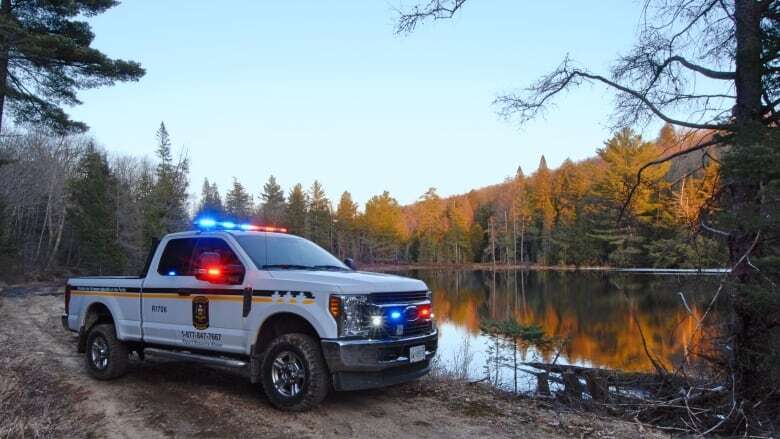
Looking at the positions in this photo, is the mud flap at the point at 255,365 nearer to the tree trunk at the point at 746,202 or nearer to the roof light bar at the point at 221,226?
the roof light bar at the point at 221,226

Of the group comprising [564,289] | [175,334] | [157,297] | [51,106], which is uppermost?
[51,106]

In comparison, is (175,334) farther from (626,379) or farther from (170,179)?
(170,179)

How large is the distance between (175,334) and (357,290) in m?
2.91

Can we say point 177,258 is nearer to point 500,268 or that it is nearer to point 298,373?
point 298,373

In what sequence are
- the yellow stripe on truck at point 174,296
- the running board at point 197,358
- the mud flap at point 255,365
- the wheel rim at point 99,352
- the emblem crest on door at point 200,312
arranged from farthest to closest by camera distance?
the wheel rim at point 99,352 → the emblem crest on door at point 200,312 → the running board at point 197,358 → the mud flap at point 255,365 → the yellow stripe on truck at point 174,296

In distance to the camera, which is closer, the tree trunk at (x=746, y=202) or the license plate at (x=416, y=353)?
the license plate at (x=416, y=353)

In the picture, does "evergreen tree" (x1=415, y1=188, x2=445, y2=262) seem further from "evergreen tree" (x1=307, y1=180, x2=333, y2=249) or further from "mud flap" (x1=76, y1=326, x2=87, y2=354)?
"mud flap" (x1=76, y1=326, x2=87, y2=354)

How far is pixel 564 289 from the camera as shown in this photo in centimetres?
4562

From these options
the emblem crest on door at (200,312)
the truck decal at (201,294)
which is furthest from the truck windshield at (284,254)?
the emblem crest on door at (200,312)

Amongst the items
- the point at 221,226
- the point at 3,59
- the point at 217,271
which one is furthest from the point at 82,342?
the point at 3,59

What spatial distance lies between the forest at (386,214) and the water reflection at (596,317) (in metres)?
1.35

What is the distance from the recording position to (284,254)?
7523 mm

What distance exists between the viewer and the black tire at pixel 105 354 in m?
8.09

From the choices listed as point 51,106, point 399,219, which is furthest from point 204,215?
point 399,219
